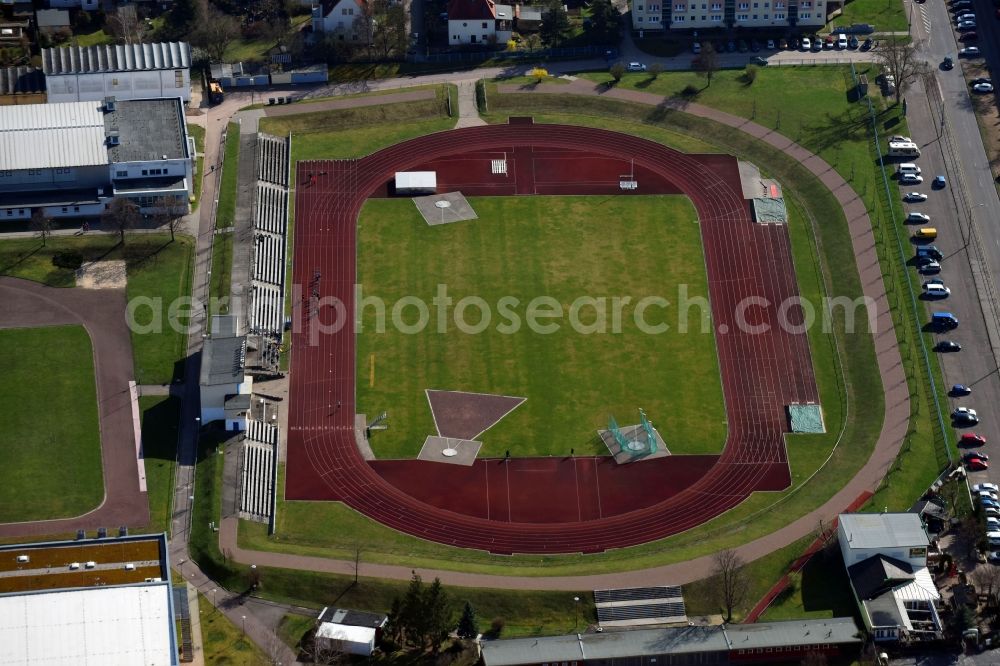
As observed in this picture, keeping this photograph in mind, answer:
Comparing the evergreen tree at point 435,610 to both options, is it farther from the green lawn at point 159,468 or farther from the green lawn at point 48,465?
the green lawn at point 48,465

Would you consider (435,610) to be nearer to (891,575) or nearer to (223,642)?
(223,642)

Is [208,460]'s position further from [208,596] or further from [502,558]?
[502,558]

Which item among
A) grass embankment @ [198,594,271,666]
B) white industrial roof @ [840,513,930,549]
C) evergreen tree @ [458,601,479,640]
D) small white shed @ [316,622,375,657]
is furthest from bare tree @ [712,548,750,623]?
grass embankment @ [198,594,271,666]

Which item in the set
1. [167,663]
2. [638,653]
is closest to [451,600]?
[638,653]

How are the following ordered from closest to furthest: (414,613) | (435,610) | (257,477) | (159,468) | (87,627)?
(87,627), (435,610), (414,613), (159,468), (257,477)

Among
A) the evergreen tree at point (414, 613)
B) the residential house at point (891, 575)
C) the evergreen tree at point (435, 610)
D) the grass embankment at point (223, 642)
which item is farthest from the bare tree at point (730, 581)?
the grass embankment at point (223, 642)

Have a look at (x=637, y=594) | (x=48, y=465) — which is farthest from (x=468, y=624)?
(x=48, y=465)
